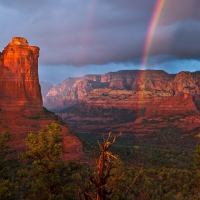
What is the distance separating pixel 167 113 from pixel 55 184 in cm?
10954

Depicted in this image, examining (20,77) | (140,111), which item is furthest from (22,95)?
(140,111)

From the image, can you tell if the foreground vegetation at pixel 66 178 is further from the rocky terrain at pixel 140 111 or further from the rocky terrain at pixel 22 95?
the rocky terrain at pixel 140 111

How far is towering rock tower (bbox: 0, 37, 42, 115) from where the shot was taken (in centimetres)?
5369

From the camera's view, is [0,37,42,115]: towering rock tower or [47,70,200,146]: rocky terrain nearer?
[0,37,42,115]: towering rock tower

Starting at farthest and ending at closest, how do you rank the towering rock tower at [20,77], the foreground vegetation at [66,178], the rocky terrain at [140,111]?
the rocky terrain at [140,111] → the towering rock tower at [20,77] → the foreground vegetation at [66,178]

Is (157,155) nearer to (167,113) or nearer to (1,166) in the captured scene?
(1,166)

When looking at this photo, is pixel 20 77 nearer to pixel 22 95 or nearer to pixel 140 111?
pixel 22 95

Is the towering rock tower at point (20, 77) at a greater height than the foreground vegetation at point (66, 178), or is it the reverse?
the towering rock tower at point (20, 77)

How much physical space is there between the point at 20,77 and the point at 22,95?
11.6 ft

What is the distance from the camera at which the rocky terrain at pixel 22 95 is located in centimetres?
4925

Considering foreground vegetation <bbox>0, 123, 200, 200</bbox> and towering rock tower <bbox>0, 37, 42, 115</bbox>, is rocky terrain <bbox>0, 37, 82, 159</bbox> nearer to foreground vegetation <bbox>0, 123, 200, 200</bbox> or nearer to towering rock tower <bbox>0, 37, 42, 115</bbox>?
towering rock tower <bbox>0, 37, 42, 115</bbox>

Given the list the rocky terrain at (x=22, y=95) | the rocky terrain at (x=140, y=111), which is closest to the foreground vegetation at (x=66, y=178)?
the rocky terrain at (x=22, y=95)

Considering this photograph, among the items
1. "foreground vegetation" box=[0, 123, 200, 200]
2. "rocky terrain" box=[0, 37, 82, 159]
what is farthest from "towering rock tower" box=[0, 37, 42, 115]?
"foreground vegetation" box=[0, 123, 200, 200]

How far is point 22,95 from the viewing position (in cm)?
5434
